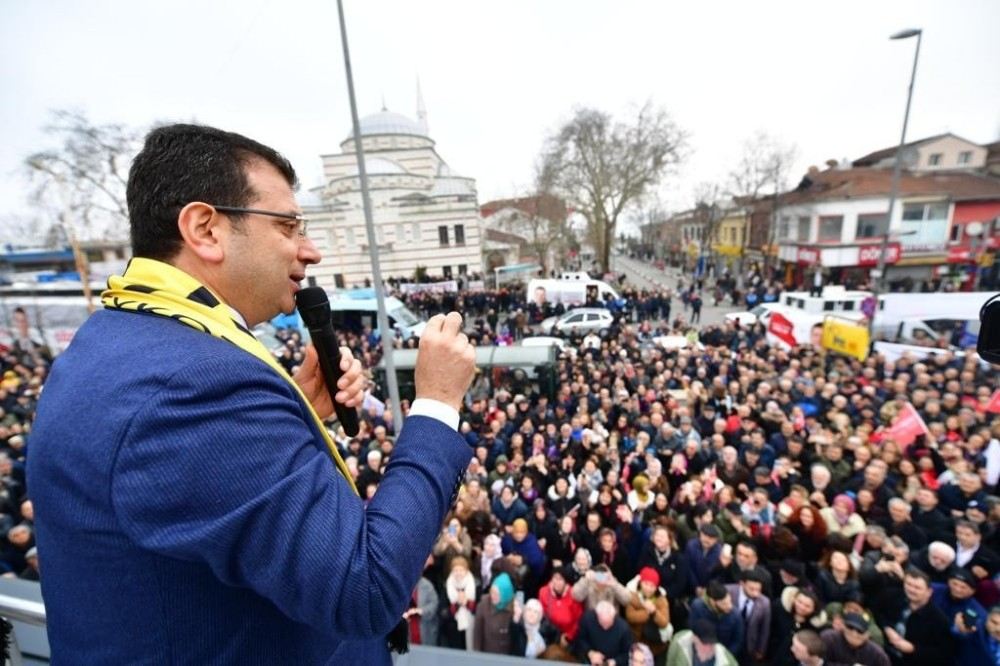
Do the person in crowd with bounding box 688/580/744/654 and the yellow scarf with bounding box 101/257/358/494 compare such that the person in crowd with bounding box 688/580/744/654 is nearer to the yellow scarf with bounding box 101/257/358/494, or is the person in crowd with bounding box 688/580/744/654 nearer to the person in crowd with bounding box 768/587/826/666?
the person in crowd with bounding box 768/587/826/666

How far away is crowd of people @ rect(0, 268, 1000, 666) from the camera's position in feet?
12.8

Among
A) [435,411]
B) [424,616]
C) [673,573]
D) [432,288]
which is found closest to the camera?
[435,411]

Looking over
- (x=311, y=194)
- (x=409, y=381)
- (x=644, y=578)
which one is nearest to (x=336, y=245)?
(x=311, y=194)

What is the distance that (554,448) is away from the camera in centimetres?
798

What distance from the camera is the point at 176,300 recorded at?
3.01 feet

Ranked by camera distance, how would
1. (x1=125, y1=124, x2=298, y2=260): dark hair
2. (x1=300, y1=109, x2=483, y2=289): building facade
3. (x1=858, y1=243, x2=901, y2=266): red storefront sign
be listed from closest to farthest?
1. (x1=125, y1=124, x2=298, y2=260): dark hair
2. (x1=858, y1=243, x2=901, y2=266): red storefront sign
3. (x1=300, y1=109, x2=483, y2=289): building facade

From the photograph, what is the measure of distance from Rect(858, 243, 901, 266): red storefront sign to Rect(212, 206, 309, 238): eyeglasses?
34.2 metres

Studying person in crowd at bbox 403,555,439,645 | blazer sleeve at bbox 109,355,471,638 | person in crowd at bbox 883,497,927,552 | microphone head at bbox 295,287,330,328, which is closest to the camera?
blazer sleeve at bbox 109,355,471,638

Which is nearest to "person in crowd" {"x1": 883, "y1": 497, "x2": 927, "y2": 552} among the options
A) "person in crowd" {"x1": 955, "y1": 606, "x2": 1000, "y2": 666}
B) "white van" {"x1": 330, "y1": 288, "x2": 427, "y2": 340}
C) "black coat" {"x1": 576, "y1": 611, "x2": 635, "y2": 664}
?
"person in crowd" {"x1": 955, "y1": 606, "x2": 1000, "y2": 666}

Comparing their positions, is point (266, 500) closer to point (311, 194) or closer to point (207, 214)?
point (207, 214)

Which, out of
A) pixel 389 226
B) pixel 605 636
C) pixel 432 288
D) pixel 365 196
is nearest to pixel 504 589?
pixel 605 636

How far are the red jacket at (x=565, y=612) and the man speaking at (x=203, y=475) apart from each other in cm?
384

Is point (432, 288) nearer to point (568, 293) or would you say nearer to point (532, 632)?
point (568, 293)

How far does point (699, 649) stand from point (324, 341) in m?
4.01
